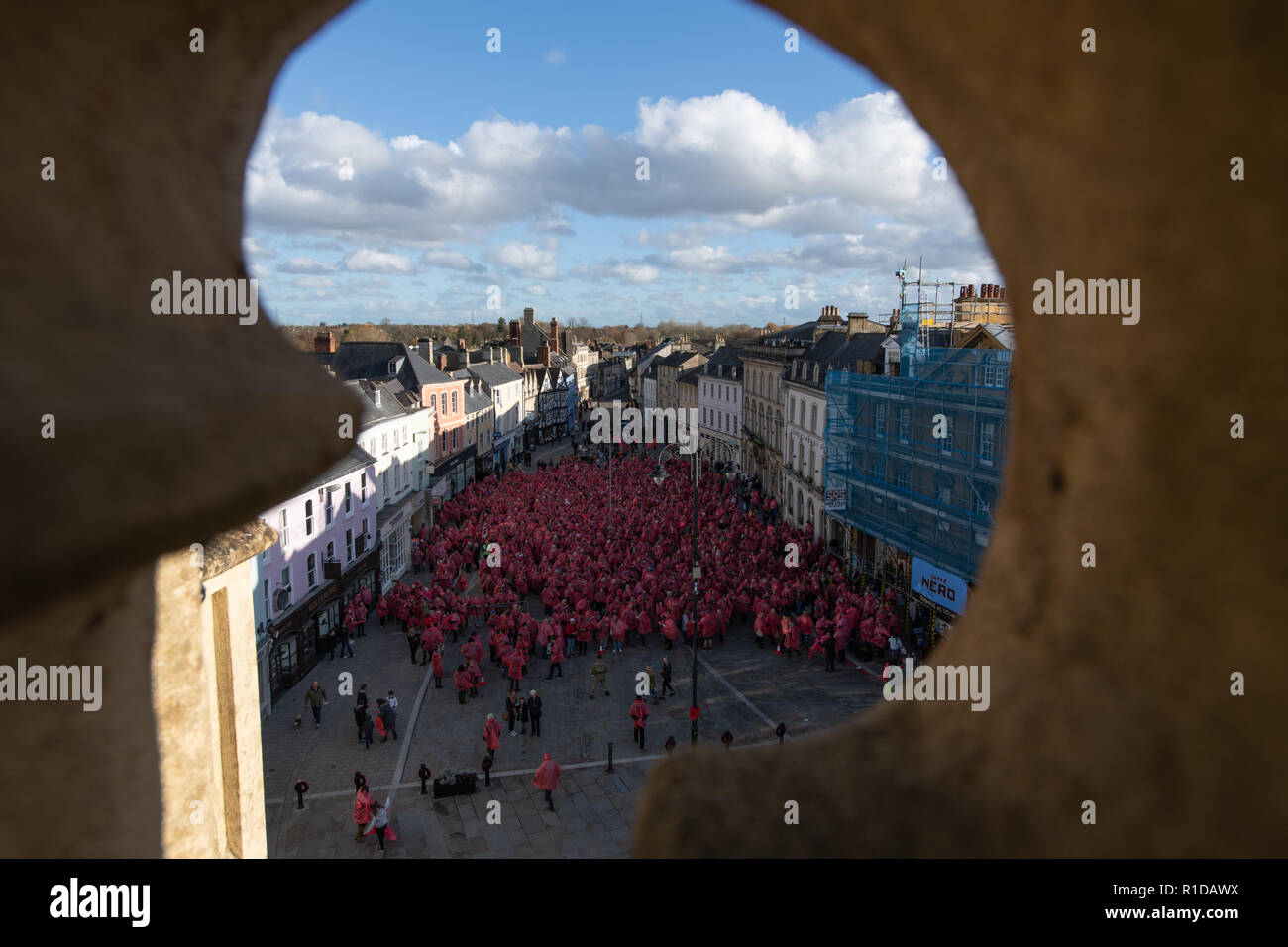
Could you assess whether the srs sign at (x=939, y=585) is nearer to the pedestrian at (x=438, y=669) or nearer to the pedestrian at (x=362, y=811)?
the pedestrian at (x=438, y=669)

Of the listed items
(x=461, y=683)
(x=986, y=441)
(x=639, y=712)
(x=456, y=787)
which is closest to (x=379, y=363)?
(x=461, y=683)

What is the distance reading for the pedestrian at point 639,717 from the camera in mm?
16413

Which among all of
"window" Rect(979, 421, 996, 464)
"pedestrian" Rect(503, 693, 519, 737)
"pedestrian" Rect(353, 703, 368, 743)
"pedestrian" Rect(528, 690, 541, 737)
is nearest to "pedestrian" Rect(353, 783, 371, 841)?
"pedestrian" Rect(353, 703, 368, 743)

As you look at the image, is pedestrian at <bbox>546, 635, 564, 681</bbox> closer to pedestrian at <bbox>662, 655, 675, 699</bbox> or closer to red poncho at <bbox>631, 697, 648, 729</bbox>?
pedestrian at <bbox>662, 655, 675, 699</bbox>

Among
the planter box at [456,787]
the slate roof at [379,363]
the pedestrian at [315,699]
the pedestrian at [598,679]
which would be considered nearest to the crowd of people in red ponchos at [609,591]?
the pedestrian at [598,679]

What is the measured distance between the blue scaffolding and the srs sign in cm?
38

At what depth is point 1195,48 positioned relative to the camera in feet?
4.20

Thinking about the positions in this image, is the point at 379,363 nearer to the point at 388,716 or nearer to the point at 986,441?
the point at 388,716

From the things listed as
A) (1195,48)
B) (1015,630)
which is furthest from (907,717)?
(1195,48)

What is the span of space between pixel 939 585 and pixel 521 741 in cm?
1136

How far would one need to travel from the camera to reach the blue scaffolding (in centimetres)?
1888

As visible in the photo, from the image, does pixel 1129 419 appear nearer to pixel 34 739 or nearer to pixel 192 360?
pixel 192 360

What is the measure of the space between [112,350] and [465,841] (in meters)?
13.6

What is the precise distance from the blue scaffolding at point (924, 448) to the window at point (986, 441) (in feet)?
0.08
